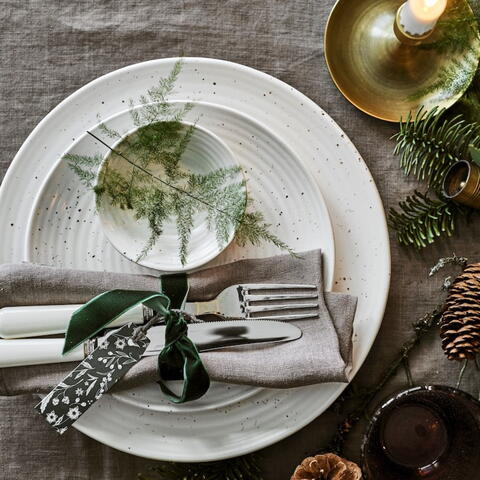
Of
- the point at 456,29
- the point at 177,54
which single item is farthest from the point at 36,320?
the point at 456,29

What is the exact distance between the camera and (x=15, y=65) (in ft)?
2.64

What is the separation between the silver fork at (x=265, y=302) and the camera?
0.72 metres

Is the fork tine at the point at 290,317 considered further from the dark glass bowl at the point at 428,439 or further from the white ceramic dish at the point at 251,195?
the dark glass bowl at the point at 428,439

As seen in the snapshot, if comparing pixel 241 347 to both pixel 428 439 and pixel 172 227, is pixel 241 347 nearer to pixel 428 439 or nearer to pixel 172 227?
pixel 172 227

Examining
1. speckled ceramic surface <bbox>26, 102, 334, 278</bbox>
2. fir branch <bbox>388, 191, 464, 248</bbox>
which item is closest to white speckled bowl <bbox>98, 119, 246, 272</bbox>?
speckled ceramic surface <bbox>26, 102, 334, 278</bbox>

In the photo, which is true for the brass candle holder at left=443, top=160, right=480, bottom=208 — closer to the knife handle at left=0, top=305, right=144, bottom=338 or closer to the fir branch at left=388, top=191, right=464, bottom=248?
the fir branch at left=388, top=191, right=464, bottom=248

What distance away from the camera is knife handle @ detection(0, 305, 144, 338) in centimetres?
68

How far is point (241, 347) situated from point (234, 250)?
12 cm

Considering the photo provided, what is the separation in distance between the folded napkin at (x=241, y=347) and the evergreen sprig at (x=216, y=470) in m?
0.14

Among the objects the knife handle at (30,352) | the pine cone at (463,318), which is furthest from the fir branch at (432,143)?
the knife handle at (30,352)

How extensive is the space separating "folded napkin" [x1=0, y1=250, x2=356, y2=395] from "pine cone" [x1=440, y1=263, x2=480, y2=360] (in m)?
0.13

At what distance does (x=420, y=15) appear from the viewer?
74 centimetres

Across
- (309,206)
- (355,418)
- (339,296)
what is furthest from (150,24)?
(355,418)

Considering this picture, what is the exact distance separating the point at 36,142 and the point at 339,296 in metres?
0.41
